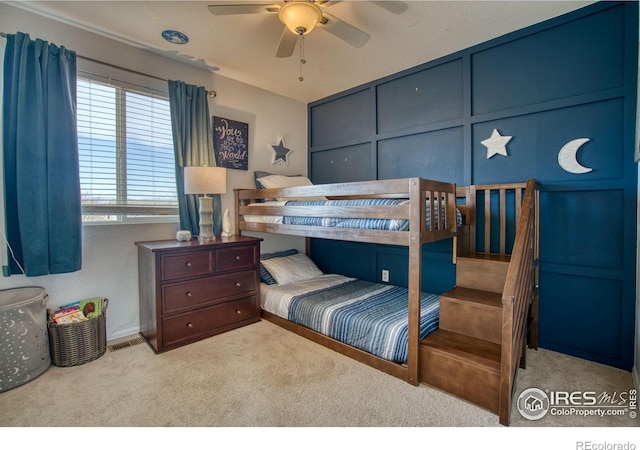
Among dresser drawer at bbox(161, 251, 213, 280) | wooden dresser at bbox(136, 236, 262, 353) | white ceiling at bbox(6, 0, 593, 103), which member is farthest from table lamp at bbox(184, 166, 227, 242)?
Result: white ceiling at bbox(6, 0, 593, 103)

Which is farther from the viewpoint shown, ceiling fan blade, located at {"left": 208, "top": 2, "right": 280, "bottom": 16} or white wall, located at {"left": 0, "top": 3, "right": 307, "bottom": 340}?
white wall, located at {"left": 0, "top": 3, "right": 307, "bottom": 340}

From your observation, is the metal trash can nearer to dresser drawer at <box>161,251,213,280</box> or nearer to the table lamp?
dresser drawer at <box>161,251,213,280</box>

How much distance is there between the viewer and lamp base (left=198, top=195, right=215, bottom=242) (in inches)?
109

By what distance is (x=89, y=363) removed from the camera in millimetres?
2182

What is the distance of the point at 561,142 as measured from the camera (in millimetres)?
2281

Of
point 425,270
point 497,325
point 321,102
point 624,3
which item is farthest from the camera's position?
point 321,102

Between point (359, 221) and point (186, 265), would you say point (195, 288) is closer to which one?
point (186, 265)

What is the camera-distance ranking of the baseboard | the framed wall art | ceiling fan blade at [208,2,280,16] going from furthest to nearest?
1. the framed wall art
2. the baseboard
3. ceiling fan blade at [208,2,280,16]

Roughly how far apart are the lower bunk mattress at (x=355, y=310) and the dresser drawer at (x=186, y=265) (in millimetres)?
683

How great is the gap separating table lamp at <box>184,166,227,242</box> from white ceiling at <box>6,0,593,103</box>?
1.04 metres

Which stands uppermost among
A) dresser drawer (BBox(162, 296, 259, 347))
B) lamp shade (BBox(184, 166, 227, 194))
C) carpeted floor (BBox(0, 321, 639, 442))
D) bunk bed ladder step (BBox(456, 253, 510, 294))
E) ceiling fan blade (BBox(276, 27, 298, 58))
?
ceiling fan blade (BBox(276, 27, 298, 58))
